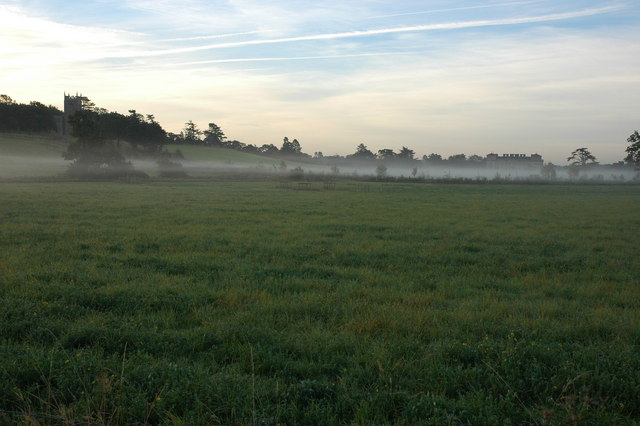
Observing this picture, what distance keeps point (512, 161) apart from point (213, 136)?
12440cm

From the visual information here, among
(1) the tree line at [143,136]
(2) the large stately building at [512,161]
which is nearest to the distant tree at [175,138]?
(1) the tree line at [143,136]

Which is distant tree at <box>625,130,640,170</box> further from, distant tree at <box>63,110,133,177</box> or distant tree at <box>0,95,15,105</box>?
distant tree at <box>0,95,15,105</box>

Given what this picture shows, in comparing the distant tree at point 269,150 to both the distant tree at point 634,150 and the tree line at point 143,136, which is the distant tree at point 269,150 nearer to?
the tree line at point 143,136

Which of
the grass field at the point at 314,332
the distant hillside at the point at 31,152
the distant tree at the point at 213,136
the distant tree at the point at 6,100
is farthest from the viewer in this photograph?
the distant tree at the point at 213,136

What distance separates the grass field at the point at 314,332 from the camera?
15.6 feet

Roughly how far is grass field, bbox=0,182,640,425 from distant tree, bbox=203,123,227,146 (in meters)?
158

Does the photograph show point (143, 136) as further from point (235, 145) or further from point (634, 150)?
point (634, 150)

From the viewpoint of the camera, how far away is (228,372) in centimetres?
549

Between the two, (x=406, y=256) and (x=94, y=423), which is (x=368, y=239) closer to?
(x=406, y=256)

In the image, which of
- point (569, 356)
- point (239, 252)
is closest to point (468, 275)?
point (569, 356)

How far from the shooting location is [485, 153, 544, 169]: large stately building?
603 ft

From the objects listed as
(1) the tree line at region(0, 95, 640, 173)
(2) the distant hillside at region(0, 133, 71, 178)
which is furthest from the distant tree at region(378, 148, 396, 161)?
(2) the distant hillside at region(0, 133, 71, 178)

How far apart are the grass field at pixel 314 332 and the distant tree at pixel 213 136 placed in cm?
15802

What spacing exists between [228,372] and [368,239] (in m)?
11.0
